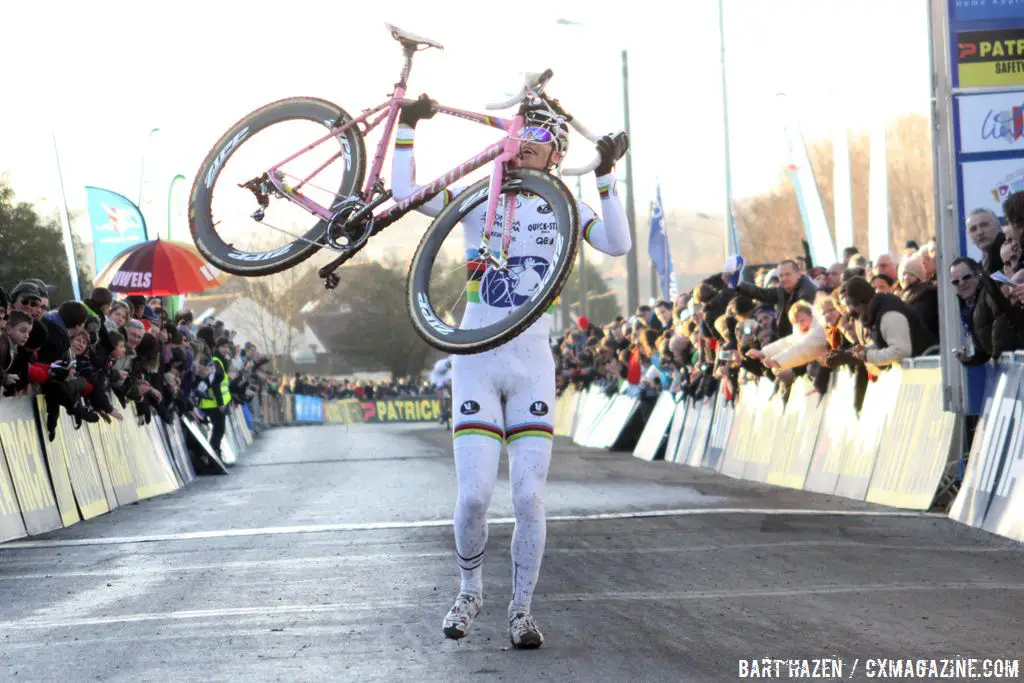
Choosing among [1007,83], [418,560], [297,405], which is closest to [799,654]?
[418,560]

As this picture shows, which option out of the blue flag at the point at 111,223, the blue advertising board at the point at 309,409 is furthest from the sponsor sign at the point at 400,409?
the blue flag at the point at 111,223

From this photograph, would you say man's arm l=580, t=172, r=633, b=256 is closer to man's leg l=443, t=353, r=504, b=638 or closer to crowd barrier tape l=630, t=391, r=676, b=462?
man's leg l=443, t=353, r=504, b=638

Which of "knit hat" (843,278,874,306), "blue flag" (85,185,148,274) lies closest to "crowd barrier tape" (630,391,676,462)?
"blue flag" (85,185,148,274)

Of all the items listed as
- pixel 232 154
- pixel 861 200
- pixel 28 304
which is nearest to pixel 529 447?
pixel 232 154

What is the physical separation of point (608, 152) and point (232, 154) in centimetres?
190

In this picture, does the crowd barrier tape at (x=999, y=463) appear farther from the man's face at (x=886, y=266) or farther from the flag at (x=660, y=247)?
the flag at (x=660, y=247)

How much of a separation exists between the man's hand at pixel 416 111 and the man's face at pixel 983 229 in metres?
6.43

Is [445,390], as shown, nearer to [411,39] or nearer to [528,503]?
[411,39]

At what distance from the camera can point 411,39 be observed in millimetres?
8336

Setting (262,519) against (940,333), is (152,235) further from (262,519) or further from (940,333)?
(940,333)

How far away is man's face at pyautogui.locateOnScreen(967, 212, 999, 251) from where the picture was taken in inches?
522

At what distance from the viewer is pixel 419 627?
25.4 feet

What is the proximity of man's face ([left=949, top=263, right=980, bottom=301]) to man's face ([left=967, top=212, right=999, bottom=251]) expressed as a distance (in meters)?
0.33

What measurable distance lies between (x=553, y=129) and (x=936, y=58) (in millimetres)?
7546
